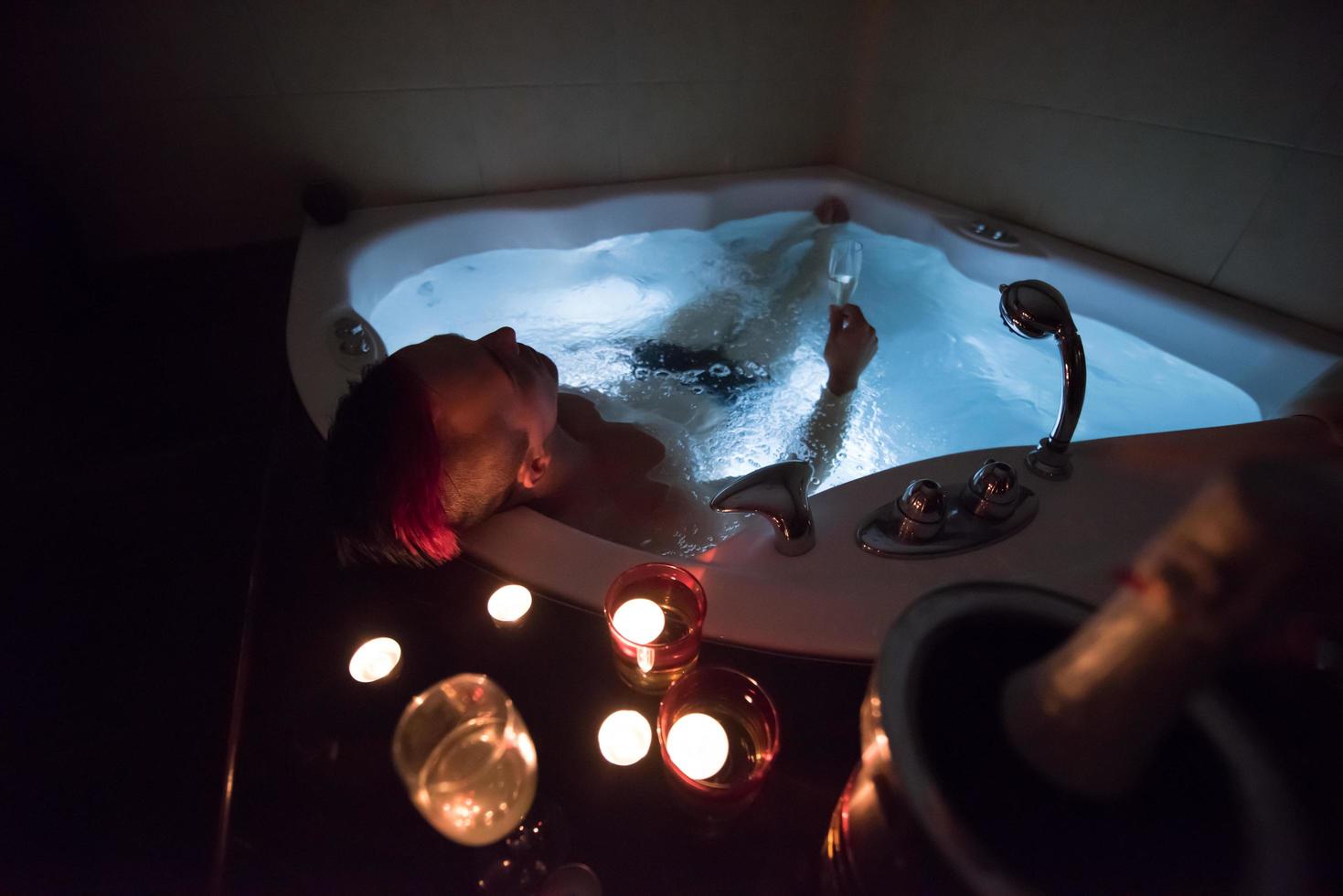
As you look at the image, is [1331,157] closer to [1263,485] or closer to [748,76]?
[748,76]

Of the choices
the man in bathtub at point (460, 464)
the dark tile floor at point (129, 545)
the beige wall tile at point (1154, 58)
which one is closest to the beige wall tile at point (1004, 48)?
the beige wall tile at point (1154, 58)

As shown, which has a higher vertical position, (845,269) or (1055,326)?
(1055,326)

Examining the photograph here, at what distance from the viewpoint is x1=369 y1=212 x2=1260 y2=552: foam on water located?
1.25 metres

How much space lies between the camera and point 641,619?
23.0 inches

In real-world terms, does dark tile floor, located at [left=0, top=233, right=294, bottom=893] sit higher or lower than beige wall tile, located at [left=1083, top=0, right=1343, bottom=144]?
lower

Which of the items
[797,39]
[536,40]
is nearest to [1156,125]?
[797,39]

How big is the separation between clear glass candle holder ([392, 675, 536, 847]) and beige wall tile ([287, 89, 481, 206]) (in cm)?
163

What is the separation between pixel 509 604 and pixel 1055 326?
71cm

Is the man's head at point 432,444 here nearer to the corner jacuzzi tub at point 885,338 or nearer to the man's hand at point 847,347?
the corner jacuzzi tub at point 885,338

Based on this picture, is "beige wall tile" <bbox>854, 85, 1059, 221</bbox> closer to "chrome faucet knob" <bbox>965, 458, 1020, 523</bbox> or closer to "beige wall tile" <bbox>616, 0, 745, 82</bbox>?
"beige wall tile" <bbox>616, 0, 745, 82</bbox>

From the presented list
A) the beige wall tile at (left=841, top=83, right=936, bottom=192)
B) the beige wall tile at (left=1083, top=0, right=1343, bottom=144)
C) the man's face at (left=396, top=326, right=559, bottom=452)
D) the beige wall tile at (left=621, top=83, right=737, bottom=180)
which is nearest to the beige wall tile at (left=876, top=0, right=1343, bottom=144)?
the beige wall tile at (left=1083, top=0, right=1343, bottom=144)

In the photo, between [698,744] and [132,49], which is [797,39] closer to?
[132,49]

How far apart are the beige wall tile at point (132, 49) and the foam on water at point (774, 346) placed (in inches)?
24.3

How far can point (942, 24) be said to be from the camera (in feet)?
5.22
